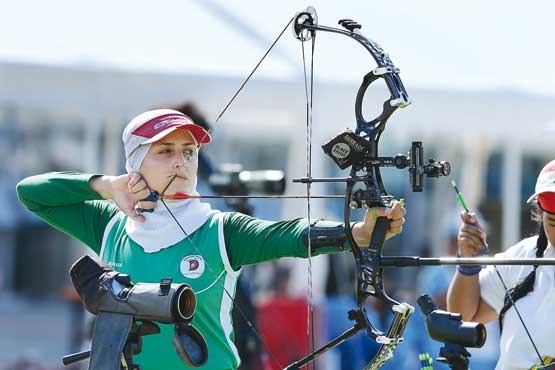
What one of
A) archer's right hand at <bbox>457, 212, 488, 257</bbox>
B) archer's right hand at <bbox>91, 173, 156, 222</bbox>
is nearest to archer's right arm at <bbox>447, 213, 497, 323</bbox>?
archer's right hand at <bbox>457, 212, 488, 257</bbox>

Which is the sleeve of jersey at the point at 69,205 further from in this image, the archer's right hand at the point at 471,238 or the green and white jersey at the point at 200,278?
the archer's right hand at the point at 471,238

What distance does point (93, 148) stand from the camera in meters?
8.69

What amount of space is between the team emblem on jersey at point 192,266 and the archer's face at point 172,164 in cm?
20

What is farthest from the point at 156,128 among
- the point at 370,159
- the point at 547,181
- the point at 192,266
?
the point at 547,181

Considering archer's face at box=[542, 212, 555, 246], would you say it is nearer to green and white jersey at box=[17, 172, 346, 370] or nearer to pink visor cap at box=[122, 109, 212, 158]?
green and white jersey at box=[17, 172, 346, 370]

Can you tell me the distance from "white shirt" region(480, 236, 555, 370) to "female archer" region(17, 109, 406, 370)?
0.71 metres

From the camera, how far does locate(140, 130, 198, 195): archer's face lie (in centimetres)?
321

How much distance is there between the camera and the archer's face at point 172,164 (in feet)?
10.5

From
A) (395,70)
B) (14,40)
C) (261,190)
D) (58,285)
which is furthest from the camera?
(58,285)

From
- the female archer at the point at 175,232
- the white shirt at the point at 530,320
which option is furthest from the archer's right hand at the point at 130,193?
the white shirt at the point at 530,320

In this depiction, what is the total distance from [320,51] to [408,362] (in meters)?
1.82

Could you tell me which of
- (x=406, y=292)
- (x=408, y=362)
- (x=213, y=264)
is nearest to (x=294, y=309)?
(x=408, y=362)

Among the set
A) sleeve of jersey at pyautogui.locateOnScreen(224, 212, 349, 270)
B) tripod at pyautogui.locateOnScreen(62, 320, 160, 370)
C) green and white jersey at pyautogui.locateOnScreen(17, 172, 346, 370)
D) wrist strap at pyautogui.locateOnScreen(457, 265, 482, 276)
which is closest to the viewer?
tripod at pyautogui.locateOnScreen(62, 320, 160, 370)

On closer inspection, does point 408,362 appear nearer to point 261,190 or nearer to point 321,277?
point 321,277
